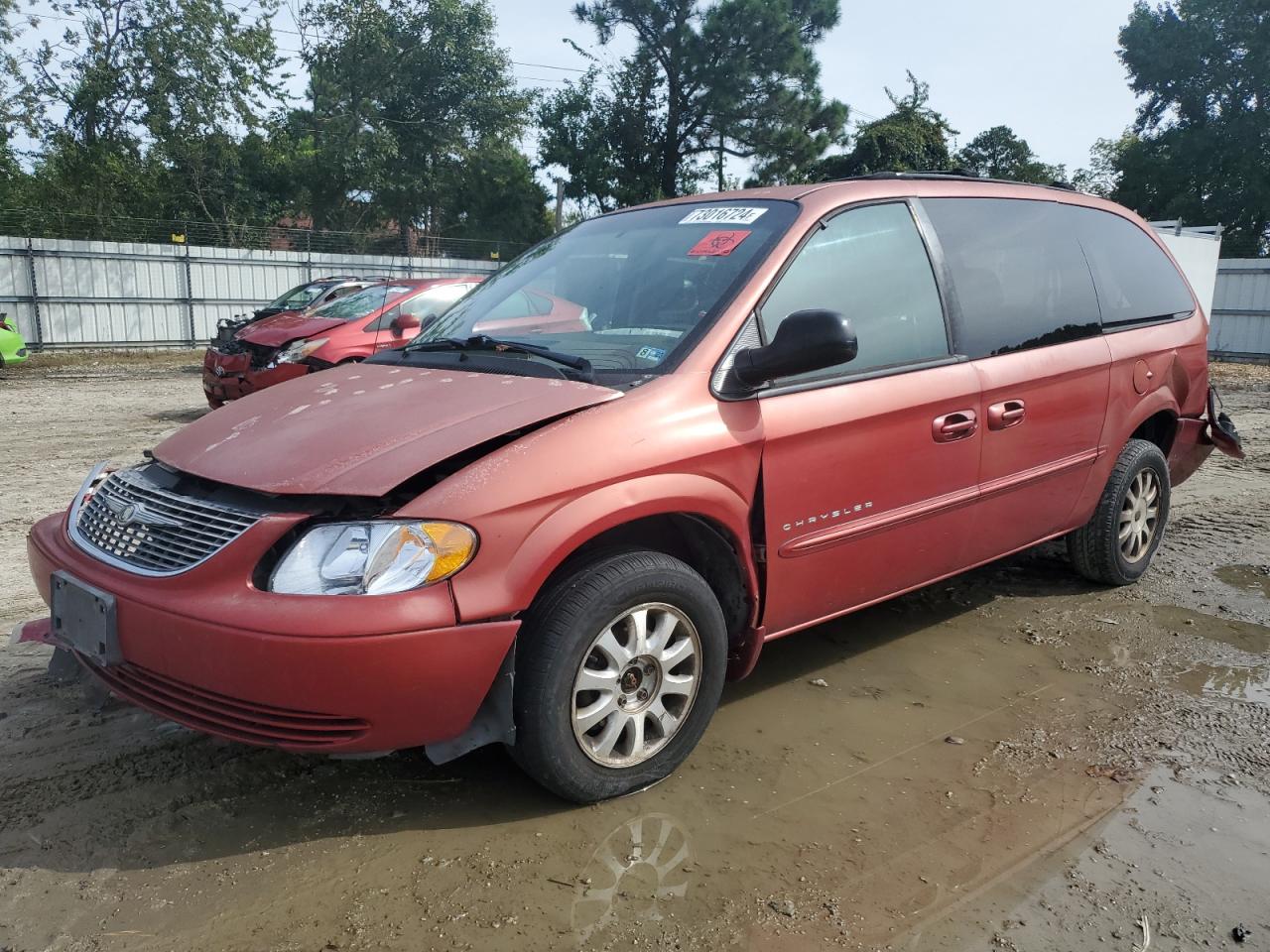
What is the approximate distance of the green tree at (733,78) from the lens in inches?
1236

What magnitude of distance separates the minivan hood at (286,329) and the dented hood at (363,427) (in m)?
6.22

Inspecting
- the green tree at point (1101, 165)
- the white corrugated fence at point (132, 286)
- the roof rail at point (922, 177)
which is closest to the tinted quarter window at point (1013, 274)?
the roof rail at point (922, 177)

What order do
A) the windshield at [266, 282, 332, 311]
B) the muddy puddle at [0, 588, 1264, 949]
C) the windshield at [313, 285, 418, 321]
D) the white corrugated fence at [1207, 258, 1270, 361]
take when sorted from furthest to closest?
the white corrugated fence at [1207, 258, 1270, 361]
the windshield at [266, 282, 332, 311]
the windshield at [313, 285, 418, 321]
the muddy puddle at [0, 588, 1264, 949]

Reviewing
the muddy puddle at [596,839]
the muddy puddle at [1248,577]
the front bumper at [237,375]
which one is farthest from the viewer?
the front bumper at [237,375]

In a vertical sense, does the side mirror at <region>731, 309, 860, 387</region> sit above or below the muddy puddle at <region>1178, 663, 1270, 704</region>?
above

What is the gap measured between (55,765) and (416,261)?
23.8 metres

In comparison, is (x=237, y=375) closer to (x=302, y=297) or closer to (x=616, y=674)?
(x=302, y=297)

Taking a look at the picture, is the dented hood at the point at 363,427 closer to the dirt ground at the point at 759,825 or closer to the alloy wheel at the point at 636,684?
the alloy wheel at the point at 636,684

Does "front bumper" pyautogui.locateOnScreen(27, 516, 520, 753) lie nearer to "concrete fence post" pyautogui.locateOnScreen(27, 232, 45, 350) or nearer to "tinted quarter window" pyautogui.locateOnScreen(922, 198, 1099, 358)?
"tinted quarter window" pyautogui.locateOnScreen(922, 198, 1099, 358)

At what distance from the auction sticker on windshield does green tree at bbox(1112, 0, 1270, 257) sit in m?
35.3

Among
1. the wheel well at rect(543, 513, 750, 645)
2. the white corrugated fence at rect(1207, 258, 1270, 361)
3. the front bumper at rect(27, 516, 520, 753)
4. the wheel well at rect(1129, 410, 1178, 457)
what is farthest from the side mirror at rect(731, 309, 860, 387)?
the white corrugated fence at rect(1207, 258, 1270, 361)

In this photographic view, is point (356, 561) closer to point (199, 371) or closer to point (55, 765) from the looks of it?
point (55, 765)

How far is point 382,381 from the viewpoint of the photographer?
10.8ft

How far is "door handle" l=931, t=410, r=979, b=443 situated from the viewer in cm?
355
